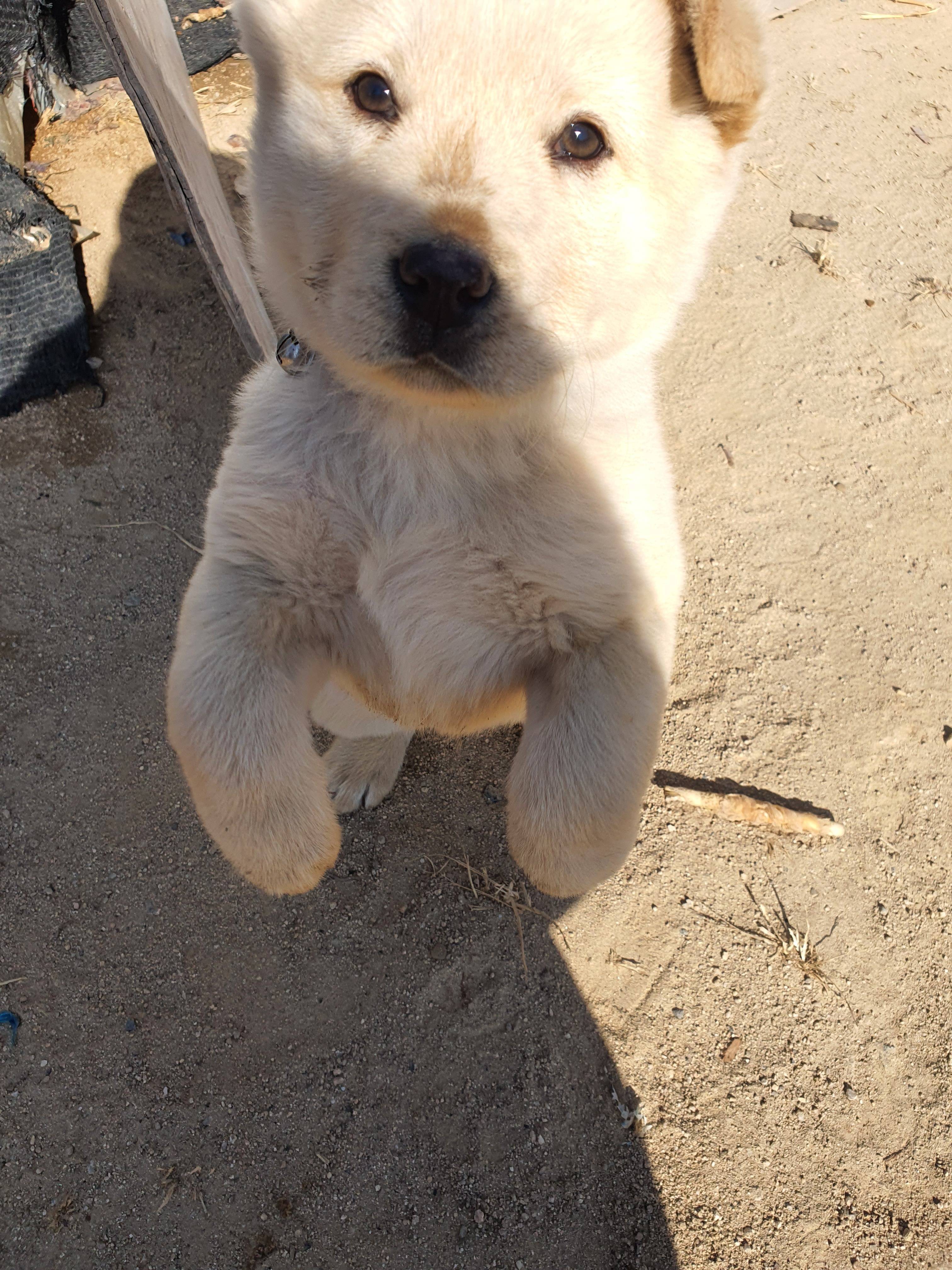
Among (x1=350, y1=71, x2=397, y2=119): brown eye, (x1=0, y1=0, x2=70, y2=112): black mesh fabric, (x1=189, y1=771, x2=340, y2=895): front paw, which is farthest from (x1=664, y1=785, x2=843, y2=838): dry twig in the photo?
(x1=0, y1=0, x2=70, y2=112): black mesh fabric

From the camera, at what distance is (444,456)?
7.32 feet

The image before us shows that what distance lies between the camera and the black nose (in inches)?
63.8

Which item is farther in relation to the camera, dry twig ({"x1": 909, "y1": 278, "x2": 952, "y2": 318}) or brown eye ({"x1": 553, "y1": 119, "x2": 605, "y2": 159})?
dry twig ({"x1": 909, "y1": 278, "x2": 952, "y2": 318})

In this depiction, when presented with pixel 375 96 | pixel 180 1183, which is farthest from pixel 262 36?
pixel 180 1183

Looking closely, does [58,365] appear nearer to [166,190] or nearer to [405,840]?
[166,190]

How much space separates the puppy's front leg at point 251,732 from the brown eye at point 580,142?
1275 mm

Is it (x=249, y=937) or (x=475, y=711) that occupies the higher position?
(x=475, y=711)

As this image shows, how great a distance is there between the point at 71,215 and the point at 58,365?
40.5 inches

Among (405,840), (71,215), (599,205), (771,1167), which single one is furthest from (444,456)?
(71,215)

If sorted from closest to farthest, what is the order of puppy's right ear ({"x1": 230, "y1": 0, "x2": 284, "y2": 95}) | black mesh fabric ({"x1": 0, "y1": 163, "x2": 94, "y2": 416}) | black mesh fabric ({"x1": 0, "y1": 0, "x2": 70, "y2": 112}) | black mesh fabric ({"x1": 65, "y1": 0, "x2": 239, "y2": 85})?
puppy's right ear ({"x1": 230, "y1": 0, "x2": 284, "y2": 95}), black mesh fabric ({"x1": 0, "y1": 163, "x2": 94, "y2": 416}), black mesh fabric ({"x1": 0, "y1": 0, "x2": 70, "y2": 112}), black mesh fabric ({"x1": 65, "y1": 0, "x2": 239, "y2": 85})

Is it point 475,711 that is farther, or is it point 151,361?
point 151,361

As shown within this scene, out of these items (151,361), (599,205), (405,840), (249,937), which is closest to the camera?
(599,205)

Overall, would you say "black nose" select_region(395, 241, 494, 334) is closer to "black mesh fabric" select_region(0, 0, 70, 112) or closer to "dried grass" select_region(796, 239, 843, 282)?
"black mesh fabric" select_region(0, 0, 70, 112)

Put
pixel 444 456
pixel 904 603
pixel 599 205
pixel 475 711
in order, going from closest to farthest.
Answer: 1. pixel 599 205
2. pixel 444 456
3. pixel 475 711
4. pixel 904 603
